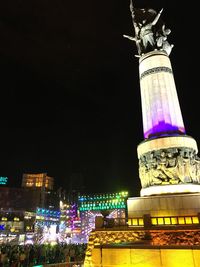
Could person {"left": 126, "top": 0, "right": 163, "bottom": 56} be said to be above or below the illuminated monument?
above

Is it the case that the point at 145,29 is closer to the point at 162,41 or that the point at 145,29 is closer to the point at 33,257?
the point at 162,41

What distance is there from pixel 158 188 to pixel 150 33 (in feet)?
45.2

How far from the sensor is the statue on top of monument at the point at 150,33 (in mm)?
19906

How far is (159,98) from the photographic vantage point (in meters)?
17.6

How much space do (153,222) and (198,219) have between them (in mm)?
2372

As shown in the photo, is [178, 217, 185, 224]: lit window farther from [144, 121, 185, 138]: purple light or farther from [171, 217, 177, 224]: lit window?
[144, 121, 185, 138]: purple light

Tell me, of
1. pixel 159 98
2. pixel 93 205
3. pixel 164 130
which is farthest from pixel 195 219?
pixel 93 205

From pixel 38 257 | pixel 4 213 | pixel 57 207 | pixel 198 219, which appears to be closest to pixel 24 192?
pixel 4 213

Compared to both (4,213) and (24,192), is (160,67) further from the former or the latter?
(24,192)

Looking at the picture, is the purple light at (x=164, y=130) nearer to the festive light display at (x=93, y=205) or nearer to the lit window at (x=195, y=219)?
the lit window at (x=195, y=219)

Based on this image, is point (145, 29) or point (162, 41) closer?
point (162, 41)

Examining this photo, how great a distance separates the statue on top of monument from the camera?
1991 cm

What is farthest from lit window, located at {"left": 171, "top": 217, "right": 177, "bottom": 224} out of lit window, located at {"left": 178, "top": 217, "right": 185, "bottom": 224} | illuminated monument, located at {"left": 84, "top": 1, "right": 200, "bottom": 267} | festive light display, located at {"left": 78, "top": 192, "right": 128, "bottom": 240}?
festive light display, located at {"left": 78, "top": 192, "right": 128, "bottom": 240}

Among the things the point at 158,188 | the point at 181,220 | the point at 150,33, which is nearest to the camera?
the point at 181,220
